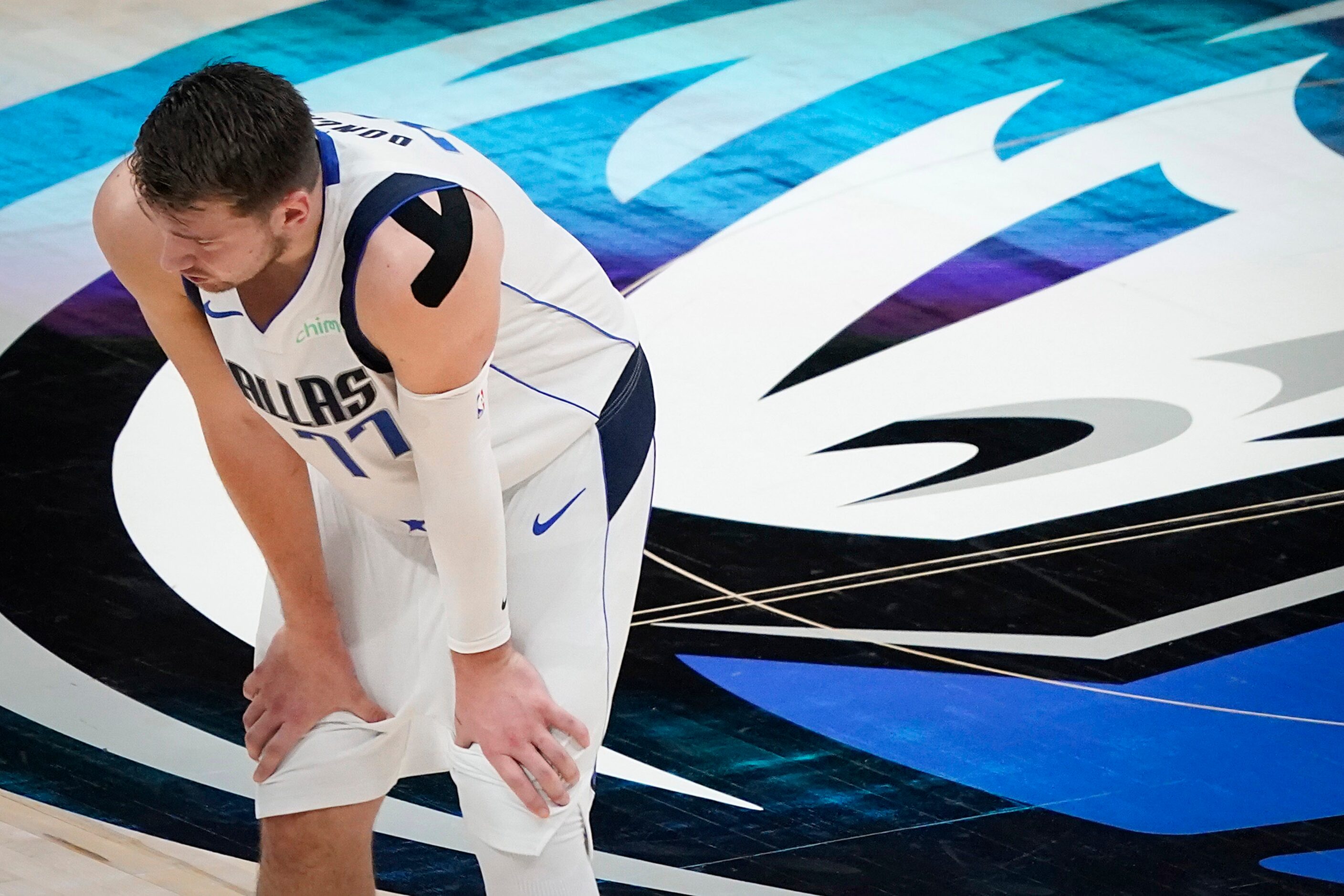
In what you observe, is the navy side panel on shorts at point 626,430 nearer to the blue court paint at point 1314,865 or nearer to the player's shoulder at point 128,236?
the player's shoulder at point 128,236

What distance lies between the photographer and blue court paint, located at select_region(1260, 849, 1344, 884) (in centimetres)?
283

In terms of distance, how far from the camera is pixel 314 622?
208cm

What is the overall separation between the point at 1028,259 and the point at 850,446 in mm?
1270

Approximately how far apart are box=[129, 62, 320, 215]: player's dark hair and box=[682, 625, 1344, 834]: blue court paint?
1.88 m

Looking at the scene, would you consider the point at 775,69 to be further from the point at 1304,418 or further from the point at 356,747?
the point at 356,747

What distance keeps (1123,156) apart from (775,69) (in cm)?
133

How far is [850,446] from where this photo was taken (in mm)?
4137

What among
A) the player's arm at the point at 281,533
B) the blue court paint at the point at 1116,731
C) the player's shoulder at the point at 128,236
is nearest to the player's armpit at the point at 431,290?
the player's shoulder at the point at 128,236

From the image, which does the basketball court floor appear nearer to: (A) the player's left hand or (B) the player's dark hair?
(A) the player's left hand

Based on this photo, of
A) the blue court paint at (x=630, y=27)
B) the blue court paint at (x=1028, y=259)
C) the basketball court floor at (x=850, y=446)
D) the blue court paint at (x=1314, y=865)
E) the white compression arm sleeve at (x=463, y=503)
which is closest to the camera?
the white compression arm sleeve at (x=463, y=503)

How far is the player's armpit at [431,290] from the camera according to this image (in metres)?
1.65

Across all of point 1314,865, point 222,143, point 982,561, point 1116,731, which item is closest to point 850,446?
point 982,561

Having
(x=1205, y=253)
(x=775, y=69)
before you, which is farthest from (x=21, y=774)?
(x=775, y=69)

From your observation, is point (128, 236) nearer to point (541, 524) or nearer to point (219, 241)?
point (219, 241)
